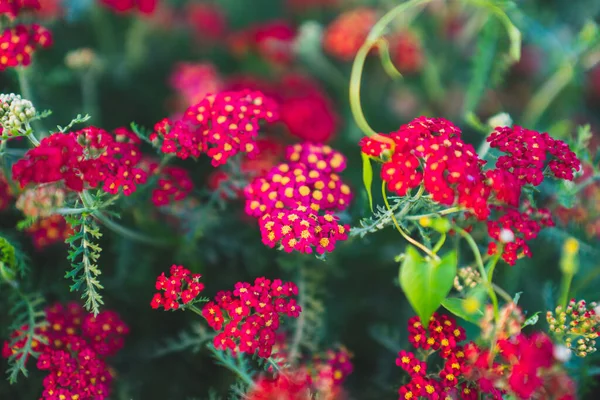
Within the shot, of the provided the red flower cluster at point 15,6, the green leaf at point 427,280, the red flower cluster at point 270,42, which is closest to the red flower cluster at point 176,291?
the green leaf at point 427,280

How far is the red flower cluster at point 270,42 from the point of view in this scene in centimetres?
279

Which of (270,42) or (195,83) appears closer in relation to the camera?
(195,83)

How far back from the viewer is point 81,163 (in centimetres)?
138

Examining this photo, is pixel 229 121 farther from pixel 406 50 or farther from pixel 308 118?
pixel 406 50

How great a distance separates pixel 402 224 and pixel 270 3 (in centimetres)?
260

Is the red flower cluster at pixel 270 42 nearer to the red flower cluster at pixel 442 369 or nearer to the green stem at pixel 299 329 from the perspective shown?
the green stem at pixel 299 329

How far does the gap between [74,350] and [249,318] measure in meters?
0.55

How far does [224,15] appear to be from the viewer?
3438mm

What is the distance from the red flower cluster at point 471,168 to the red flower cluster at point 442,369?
0.26 m

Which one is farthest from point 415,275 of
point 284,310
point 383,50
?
point 383,50

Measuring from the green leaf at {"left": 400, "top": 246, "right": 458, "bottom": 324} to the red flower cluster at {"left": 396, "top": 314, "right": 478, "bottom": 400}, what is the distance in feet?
0.83

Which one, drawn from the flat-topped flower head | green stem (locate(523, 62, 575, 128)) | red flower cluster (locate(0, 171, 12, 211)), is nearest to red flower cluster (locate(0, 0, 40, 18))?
red flower cluster (locate(0, 171, 12, 211))

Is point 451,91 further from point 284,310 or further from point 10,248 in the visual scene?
point 10,248

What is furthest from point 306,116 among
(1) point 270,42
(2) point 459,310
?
(2) point 459,310
